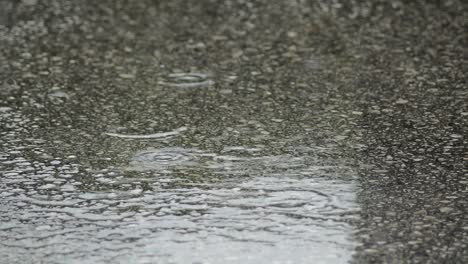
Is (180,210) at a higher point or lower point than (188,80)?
lower

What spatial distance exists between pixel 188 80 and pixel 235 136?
3.17 ft

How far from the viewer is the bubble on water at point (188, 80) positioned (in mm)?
4930

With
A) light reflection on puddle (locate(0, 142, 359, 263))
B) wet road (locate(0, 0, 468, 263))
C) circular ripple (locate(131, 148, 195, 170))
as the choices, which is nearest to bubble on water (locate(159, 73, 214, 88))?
wet road (locate(0, 0, 468, 263))

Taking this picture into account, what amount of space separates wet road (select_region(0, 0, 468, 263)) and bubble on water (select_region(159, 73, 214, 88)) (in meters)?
0.02

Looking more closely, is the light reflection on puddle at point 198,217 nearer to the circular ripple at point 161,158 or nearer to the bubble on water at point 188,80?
the circular ripple at point 161,158

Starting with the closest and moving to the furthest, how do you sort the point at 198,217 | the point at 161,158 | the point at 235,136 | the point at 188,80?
the point at 198,217, the point at 161,158, the point at 235,136, the point at 188,80

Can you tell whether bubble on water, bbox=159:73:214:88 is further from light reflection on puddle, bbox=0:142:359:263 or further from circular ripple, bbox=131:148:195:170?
light reflection on puddle, bbox=0:142:359:263

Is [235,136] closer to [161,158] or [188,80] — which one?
[161,158]

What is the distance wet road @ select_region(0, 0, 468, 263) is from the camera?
3.12 meters

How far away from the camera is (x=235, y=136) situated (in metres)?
4.14

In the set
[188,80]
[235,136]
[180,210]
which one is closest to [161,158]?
[235,136]

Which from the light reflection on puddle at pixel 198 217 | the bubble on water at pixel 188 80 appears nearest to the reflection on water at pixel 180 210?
the light reflection on puddle at pixel 198 217

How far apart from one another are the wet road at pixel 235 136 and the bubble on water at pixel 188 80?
0.06 feet

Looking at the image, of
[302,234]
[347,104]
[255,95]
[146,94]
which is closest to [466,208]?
[302,234]
